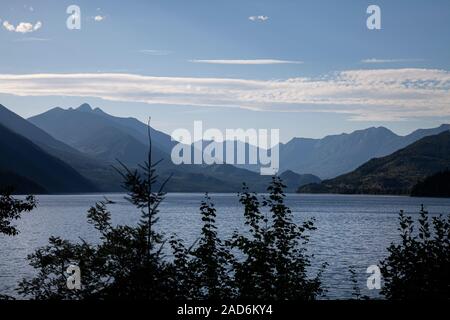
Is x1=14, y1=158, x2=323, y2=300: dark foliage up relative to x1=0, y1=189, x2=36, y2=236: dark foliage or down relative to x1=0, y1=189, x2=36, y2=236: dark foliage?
down

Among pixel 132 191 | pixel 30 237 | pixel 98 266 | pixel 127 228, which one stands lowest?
pixel 30 237

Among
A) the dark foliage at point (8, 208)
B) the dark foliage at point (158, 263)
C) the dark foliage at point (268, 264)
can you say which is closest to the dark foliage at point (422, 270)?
the dark foliage at point (268, 264)

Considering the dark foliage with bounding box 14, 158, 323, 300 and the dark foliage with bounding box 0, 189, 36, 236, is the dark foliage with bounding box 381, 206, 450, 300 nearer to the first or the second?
the dark foliage with bounding box 14, 158, 323, 300

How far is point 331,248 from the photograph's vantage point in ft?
320

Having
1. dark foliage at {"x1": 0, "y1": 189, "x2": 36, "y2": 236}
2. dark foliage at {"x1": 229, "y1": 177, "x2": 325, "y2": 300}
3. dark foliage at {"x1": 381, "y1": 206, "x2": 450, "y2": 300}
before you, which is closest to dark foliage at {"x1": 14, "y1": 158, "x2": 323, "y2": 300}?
dark foliage at {"x1": 229, "y1": 177, "x2": 325, "y2": 300}

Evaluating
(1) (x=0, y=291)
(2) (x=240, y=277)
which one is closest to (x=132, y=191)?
(2) (x=240, y=277)

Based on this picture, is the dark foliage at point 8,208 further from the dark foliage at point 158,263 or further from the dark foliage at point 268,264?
the dark foliage at point 268,264

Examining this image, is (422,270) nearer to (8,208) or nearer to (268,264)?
(268,264)

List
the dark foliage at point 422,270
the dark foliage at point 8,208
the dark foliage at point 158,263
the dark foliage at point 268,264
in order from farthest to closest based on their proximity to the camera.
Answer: the dark foliage at point 8,208 < the dark foliage at point 268,264 < the dark foliage at point 422,270 < the dark foliage at point 158,263

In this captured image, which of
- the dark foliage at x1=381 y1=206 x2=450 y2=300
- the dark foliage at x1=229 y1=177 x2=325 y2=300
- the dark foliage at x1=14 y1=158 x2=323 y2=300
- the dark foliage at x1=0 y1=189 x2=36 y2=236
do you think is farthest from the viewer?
the dark foliage at x1=0 y1=189 x2=36 y2=236

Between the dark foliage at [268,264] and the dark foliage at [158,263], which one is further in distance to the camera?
the dark foliage at [268,264]
